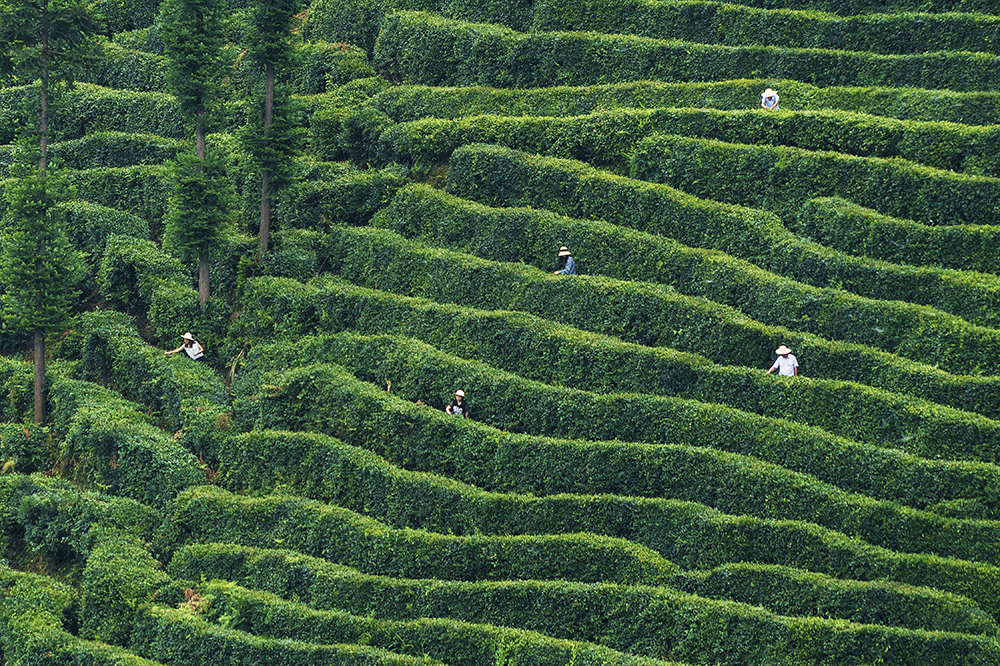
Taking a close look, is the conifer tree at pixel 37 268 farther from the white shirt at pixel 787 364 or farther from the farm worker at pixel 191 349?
the white shirt at pixel 787 364

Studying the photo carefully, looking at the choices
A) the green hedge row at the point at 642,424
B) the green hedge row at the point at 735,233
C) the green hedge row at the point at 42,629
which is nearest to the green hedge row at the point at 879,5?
the green hedge row at the point at 735,233

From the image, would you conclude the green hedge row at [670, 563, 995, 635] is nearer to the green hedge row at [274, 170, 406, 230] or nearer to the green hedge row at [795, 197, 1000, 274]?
the green hedge row at [795, 197, 1000, 274]

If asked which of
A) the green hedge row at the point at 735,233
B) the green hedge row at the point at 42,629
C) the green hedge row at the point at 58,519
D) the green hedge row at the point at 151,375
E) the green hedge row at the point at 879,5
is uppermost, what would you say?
the green hedge row at the point at 879,5

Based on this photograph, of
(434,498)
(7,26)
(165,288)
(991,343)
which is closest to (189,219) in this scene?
(165,288)

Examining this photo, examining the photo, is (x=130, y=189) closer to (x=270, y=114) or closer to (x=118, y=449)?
(x=270, y=114)

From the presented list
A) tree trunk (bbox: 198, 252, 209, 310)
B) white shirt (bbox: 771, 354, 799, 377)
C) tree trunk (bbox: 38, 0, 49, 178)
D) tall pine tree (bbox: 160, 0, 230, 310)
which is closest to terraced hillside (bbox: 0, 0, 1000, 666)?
tree trunk (bbox: 198, 252, 209, 310)

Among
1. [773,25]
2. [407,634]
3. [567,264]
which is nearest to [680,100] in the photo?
[773,25]

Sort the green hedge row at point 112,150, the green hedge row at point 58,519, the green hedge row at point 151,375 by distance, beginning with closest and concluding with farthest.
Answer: the green hedge row at point 58,519, the green hedge row at point 151,375, the green hedge row at point 112,150
